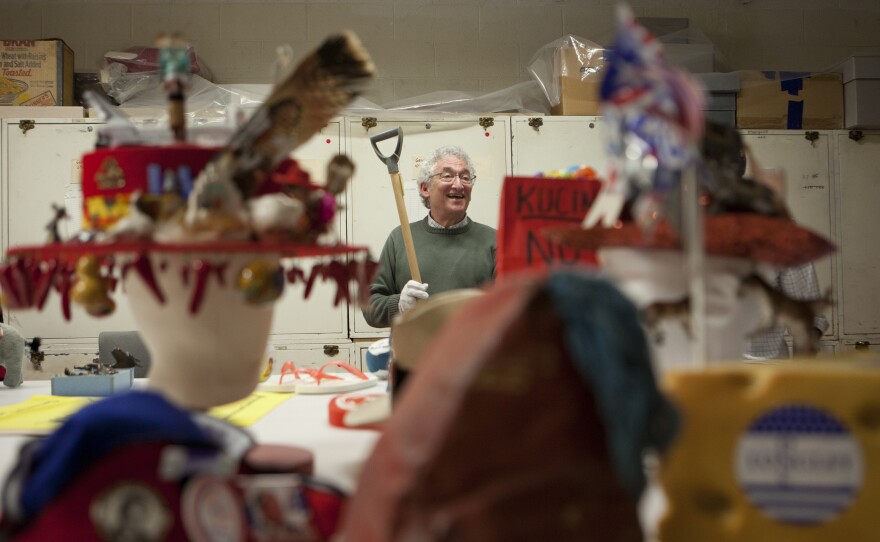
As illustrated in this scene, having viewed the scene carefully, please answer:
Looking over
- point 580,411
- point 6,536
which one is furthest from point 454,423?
point 6,536

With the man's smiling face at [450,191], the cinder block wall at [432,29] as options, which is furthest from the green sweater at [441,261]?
the cinder block wall at [432,29]

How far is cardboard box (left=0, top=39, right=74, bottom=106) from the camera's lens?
3633 mm

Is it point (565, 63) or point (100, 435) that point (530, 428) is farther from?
point (565, 63)

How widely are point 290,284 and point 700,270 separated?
0.61 meters

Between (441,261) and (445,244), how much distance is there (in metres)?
0.11

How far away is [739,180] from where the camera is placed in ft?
2.81

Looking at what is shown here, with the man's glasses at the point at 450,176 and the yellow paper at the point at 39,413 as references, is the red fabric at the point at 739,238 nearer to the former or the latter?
the yellow paper at the point at 39,413

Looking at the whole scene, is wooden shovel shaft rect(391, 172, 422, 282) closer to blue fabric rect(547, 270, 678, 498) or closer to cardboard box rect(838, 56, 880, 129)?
blue fabric rect(547, 270, 678, 498)

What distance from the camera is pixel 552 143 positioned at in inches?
150

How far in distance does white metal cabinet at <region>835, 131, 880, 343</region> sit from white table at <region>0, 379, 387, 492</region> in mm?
3659

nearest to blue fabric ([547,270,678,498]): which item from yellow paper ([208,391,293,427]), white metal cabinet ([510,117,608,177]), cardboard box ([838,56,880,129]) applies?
yellow paper ([208,391,293,427])

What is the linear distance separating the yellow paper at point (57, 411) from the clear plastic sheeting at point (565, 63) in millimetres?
2849

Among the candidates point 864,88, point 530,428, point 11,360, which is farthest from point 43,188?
point 864,88

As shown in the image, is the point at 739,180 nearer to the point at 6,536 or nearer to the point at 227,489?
the point at 227,489
